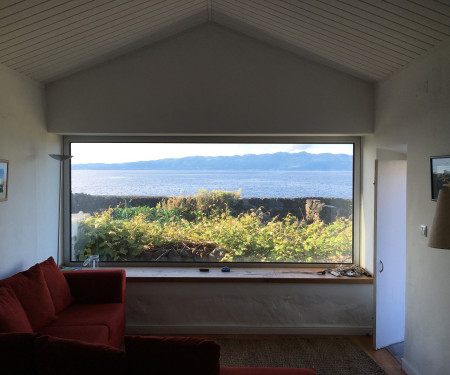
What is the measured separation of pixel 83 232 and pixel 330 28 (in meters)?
3.67

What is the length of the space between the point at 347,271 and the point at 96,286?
284cm

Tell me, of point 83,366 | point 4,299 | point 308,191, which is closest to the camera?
point 83,366

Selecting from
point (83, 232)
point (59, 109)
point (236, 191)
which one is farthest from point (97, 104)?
point (236, 191)

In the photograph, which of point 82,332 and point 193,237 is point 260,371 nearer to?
point 82,332

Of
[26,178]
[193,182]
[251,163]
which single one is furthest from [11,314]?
[251,163]

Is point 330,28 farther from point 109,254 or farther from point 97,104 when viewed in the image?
point 109,254

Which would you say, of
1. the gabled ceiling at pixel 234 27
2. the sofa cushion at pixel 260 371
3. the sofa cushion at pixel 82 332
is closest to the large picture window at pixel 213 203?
the gabled ceiling at pixel 234 27

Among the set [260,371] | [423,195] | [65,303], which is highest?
[423,195]

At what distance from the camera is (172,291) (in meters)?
4.50

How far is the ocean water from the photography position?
4902 mm

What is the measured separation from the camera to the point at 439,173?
3016mm

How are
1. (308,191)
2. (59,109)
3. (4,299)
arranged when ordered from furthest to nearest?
1. (308,191)
2. (59,109)
3. (4,299)

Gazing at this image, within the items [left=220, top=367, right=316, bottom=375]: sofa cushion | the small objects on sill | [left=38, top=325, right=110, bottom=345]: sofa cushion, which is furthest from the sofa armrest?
the small objects on sill

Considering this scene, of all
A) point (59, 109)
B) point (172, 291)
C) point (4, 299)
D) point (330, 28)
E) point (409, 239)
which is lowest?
point (172, 291)
